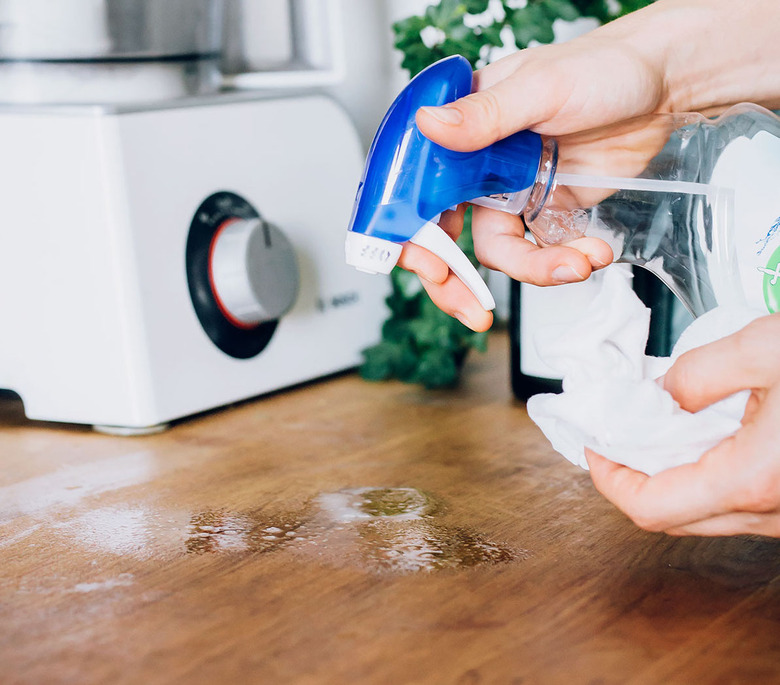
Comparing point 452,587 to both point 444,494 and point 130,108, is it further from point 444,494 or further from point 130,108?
point 130,108

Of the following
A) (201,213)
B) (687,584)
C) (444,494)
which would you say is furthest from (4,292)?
(687,584)

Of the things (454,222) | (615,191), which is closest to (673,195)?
(615,191)

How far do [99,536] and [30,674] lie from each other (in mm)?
151

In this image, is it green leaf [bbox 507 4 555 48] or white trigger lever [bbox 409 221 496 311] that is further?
green leaf [bbox 507 4 555 48]

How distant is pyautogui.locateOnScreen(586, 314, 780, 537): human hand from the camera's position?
0.39m

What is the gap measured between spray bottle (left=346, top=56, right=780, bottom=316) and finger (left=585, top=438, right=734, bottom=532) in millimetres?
151

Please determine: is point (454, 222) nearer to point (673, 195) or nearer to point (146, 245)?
point (673, 195)

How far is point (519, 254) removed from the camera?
629mm

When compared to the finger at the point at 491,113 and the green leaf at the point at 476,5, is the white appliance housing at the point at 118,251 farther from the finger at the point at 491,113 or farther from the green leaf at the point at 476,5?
the finger at the point at 491,113

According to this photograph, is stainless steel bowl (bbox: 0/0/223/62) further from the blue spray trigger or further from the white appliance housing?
the blue spray trigger

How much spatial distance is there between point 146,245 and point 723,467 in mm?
470

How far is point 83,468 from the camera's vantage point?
0.66 meters

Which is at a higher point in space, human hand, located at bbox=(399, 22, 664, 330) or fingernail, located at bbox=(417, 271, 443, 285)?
human hand, located at bbox=(399, 22, 664, 330)

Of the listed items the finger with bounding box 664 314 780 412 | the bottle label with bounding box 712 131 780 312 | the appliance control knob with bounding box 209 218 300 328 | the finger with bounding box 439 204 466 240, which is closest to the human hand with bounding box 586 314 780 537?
the finger with bounding box 664 314 780 412
